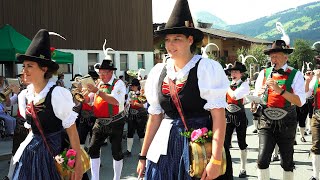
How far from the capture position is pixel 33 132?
12.6ft

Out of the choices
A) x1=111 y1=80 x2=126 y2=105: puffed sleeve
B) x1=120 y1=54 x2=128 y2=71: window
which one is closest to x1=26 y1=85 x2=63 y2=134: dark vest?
x1=111 y1=80 x2=126 y2=105: puffed sleeve

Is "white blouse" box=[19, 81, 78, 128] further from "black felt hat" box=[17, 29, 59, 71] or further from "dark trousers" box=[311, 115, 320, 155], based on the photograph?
"dark trousers" box=[311, 115, 320, 155]

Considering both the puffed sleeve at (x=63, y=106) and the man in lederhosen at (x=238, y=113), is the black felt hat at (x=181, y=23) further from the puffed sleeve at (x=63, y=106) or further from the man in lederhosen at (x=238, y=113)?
the man in lederhosen at (x=238, y=113)

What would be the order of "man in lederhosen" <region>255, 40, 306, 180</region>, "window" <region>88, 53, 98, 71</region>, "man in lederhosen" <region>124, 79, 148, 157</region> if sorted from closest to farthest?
"man in lederhosen" <region>255, 40, 306, 180</region> < "man in lederhosen" <region>124, 79, 148, 157</region> < "window" <region>88, 53, 98, 71</region>

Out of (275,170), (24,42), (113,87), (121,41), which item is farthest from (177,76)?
(121,41)

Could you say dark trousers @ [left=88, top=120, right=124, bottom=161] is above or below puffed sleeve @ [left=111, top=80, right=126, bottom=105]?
below

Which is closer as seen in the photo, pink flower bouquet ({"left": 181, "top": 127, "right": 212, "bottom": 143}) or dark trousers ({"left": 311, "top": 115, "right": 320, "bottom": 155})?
pink flower bouquet ({"left": 181, "top": 127, "right": 212, "bottom": 143})

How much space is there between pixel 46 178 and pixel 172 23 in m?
1.80

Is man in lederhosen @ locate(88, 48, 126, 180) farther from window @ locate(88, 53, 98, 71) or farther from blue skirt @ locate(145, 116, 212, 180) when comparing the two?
window @ locate(88, 53, 98, 71)

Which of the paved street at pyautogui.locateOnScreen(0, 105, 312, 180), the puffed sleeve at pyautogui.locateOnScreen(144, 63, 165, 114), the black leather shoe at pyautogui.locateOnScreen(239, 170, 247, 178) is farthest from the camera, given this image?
the paved street at pyautogui.locateOnScreen(0, 105, 312, 180)

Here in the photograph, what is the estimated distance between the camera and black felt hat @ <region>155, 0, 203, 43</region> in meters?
3.28

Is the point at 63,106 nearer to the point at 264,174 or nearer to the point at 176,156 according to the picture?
the point at 176,156

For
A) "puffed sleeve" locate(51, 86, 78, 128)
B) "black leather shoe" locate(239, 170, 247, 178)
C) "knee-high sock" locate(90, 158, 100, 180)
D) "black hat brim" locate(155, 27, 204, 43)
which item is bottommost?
"black leather shoe" locate(239, 170, 247, 178)

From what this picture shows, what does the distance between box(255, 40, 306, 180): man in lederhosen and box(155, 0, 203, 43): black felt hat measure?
2.08 meters
